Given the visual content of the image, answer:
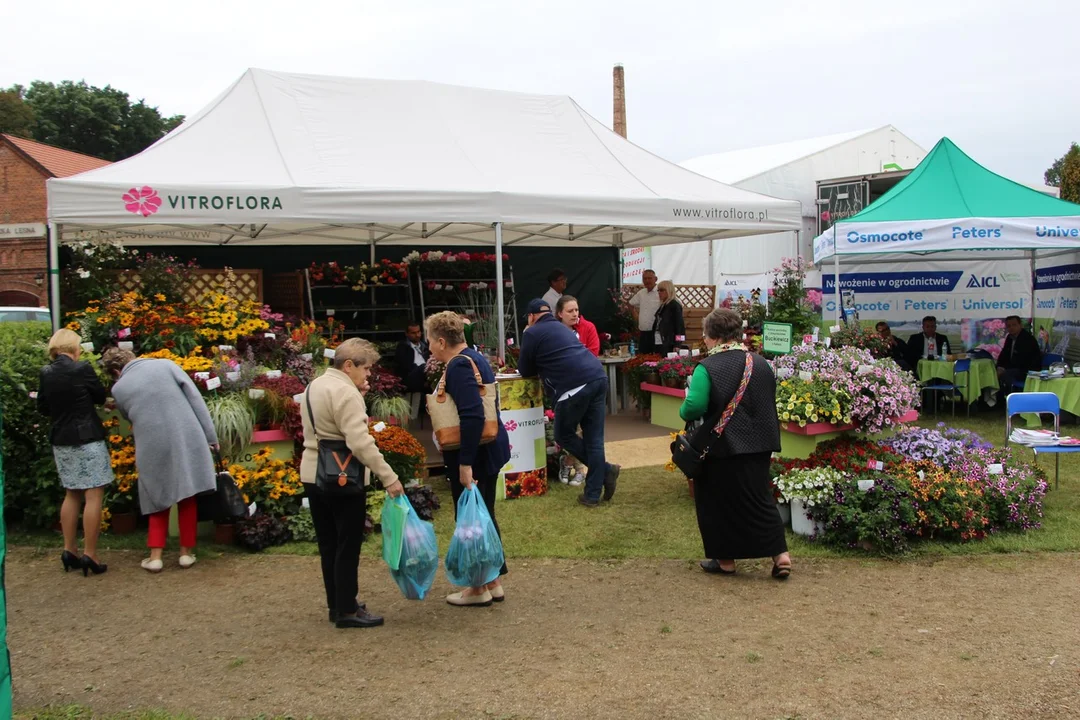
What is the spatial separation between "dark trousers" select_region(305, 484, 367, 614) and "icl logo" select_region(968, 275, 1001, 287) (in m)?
11.7

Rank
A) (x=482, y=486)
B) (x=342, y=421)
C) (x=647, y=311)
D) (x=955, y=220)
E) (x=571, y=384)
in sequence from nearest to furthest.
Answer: (x=342, y=421), (x=482, y=486), (x=571, y=384), (x=955, y=220), (x=647, y=311)

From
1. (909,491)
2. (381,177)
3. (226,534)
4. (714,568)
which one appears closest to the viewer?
(714,568)

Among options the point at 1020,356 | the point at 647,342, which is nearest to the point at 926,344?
the point at 1020,356

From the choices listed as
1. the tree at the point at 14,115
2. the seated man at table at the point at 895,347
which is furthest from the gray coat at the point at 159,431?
the tree at the point at 14,115

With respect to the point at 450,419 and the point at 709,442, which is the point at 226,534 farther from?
the point at 709,442

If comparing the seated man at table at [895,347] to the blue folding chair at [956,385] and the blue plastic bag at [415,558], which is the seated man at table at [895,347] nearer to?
the blue folding chair at [956,385]

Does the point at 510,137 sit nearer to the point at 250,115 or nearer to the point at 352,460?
the point at 250,115

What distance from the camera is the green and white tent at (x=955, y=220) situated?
34.0 ft

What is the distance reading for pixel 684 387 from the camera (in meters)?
9.77

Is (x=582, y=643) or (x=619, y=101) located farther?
(x=619, y=101)

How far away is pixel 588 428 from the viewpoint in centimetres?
696

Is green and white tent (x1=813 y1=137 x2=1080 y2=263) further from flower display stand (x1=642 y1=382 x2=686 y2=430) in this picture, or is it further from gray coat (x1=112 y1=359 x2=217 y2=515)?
gray coat (x1=112 y1=359 x2=217 y2=515)

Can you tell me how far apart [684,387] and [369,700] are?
657cm

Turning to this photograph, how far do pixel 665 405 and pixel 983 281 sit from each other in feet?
20.5
